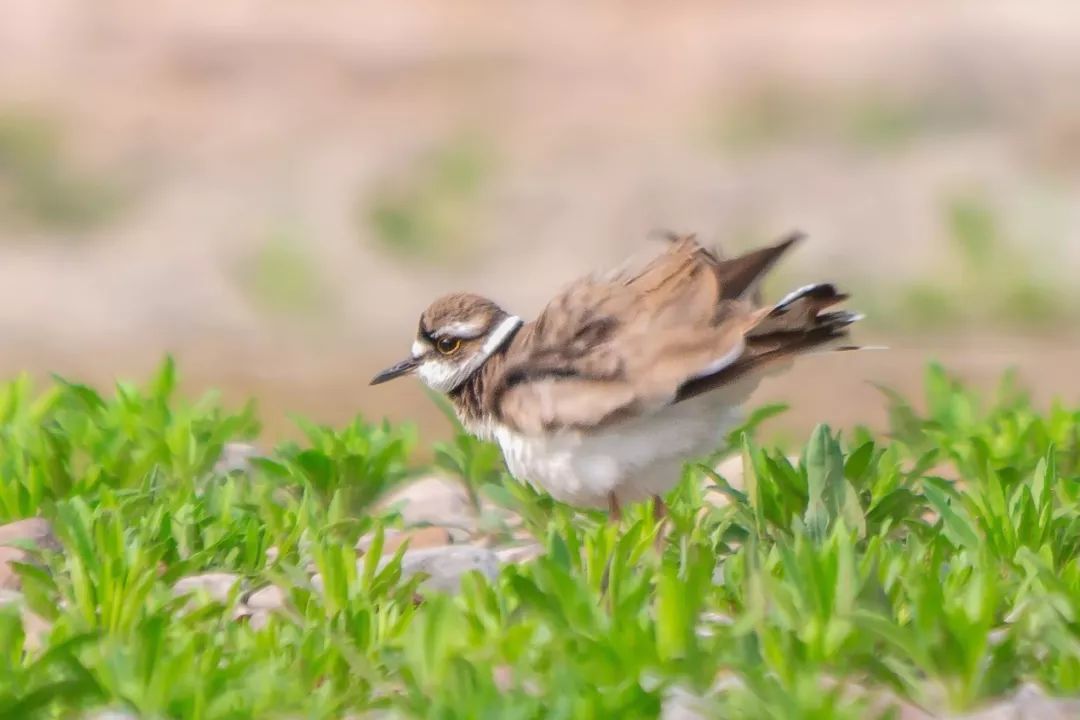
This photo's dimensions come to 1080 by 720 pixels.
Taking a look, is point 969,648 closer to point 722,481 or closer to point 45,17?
point 722,481

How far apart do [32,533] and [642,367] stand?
175 cm

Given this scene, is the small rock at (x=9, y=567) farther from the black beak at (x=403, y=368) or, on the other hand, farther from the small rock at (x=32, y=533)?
the black beak at (x=403, y=368)

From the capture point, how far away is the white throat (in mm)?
5730

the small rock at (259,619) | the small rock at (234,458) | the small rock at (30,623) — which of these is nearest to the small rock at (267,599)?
the small rock at (259,619)

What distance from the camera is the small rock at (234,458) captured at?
6.45 meters

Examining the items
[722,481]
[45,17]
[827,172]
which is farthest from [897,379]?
[45,17]

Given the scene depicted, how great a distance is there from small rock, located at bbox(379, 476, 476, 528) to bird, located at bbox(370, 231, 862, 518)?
609 millimetres

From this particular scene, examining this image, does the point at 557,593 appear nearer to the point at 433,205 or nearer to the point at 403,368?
the point at 403,368

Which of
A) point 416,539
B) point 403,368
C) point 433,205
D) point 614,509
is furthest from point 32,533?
point 433,205

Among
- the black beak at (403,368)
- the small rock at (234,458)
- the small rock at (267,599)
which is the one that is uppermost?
the black beak at (403,368)

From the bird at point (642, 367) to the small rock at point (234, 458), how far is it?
122 centimetres

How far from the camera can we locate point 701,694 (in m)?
3.89

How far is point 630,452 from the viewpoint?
514 centimetres

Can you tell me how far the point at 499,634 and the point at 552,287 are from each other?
411 inches
